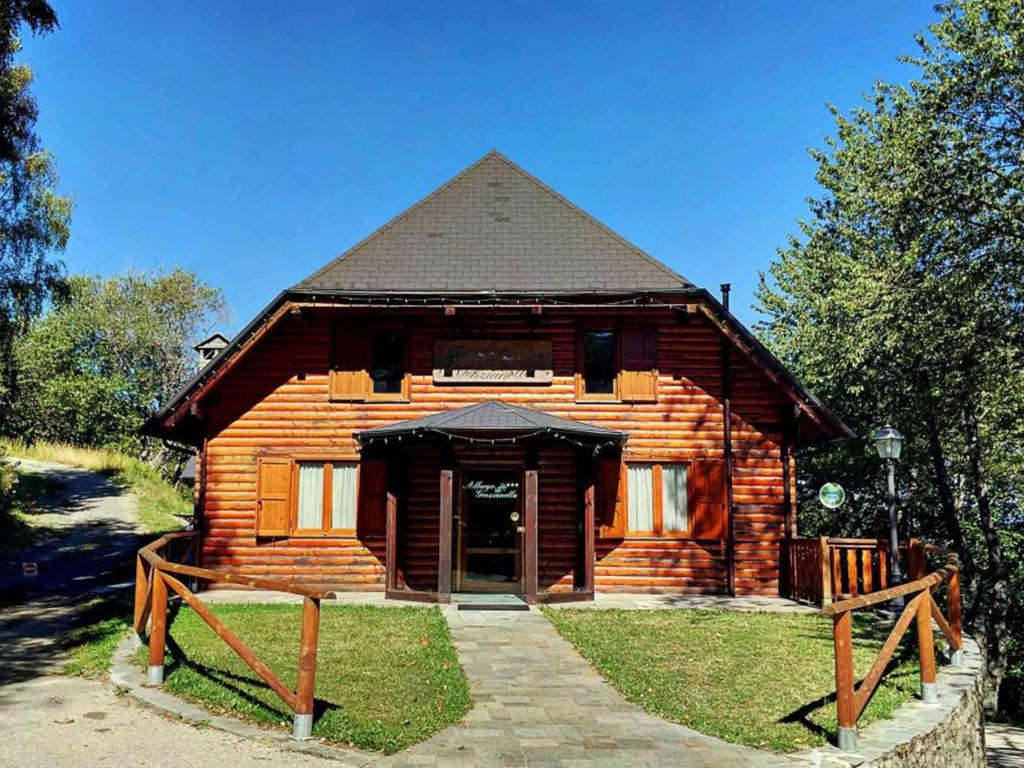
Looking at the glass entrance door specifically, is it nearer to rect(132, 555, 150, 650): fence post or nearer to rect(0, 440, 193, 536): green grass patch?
rect(132, 555, 150, 650): fence post

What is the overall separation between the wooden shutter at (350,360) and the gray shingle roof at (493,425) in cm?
97

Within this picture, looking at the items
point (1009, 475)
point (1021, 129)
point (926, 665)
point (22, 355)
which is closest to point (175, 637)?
point (926, 665)

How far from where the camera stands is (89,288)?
1524 inches

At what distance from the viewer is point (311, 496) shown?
543 inches

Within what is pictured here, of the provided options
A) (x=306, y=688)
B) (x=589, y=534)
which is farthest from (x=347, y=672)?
(x=589, y=534)

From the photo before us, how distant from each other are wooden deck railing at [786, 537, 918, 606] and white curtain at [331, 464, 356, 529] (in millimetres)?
7746

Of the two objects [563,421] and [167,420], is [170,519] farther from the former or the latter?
[563,421]

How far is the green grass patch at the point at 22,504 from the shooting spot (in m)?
18.5

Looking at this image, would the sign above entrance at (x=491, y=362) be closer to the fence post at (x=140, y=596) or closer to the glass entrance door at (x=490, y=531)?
the glass entrance door at (x=490, y=531)

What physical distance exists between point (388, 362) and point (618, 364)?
165 inches

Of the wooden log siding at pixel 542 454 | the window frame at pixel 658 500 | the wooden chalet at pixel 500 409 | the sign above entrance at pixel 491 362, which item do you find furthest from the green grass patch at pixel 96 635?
the window frame at pixel 658 500

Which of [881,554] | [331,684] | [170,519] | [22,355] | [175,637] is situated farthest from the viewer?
[22,355]

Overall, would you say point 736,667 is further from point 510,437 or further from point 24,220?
point 24,220

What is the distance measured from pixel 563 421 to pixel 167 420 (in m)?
6.71
